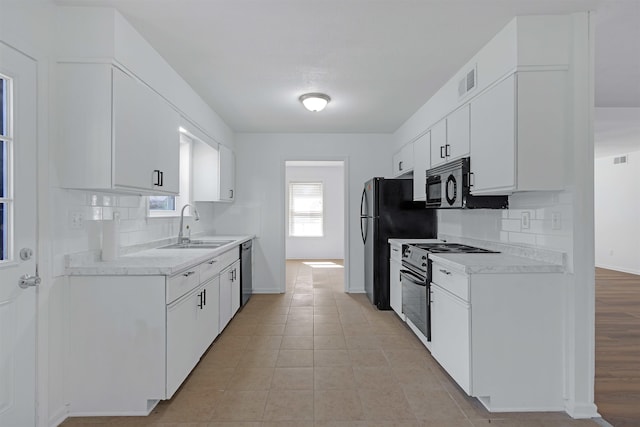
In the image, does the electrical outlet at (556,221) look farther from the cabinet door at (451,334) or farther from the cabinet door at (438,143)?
the cabinet door at (438,143)

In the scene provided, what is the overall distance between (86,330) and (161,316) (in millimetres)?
435

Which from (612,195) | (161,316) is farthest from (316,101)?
(612,195)

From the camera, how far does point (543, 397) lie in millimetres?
2240

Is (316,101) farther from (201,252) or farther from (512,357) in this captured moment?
(512,357)

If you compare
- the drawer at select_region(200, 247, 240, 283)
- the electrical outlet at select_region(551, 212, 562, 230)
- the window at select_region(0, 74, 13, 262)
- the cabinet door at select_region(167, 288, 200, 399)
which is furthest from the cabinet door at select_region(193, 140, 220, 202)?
the electrical outlet at select_region(551, 212, 562, 230)

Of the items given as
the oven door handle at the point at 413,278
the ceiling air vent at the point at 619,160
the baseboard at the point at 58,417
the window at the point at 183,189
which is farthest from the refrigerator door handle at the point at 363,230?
the ceiling air vent at the point at 619,160

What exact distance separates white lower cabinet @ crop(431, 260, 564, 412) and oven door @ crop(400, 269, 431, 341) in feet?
2.36

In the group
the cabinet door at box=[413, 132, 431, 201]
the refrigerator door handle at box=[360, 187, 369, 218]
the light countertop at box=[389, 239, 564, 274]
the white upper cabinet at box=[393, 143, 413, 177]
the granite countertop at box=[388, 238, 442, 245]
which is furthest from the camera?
the refrigerator door handle at box=[360, 187, 369, 218]

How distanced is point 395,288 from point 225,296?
188 centimetres

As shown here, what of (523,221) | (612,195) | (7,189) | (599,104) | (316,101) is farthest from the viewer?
(612,195)

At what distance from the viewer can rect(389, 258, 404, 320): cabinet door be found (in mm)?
3971

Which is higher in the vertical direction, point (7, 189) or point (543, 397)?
point (7, 189)

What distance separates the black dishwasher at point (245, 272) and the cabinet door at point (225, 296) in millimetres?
557

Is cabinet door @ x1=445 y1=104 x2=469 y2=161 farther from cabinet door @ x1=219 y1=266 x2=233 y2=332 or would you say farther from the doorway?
the doorway
